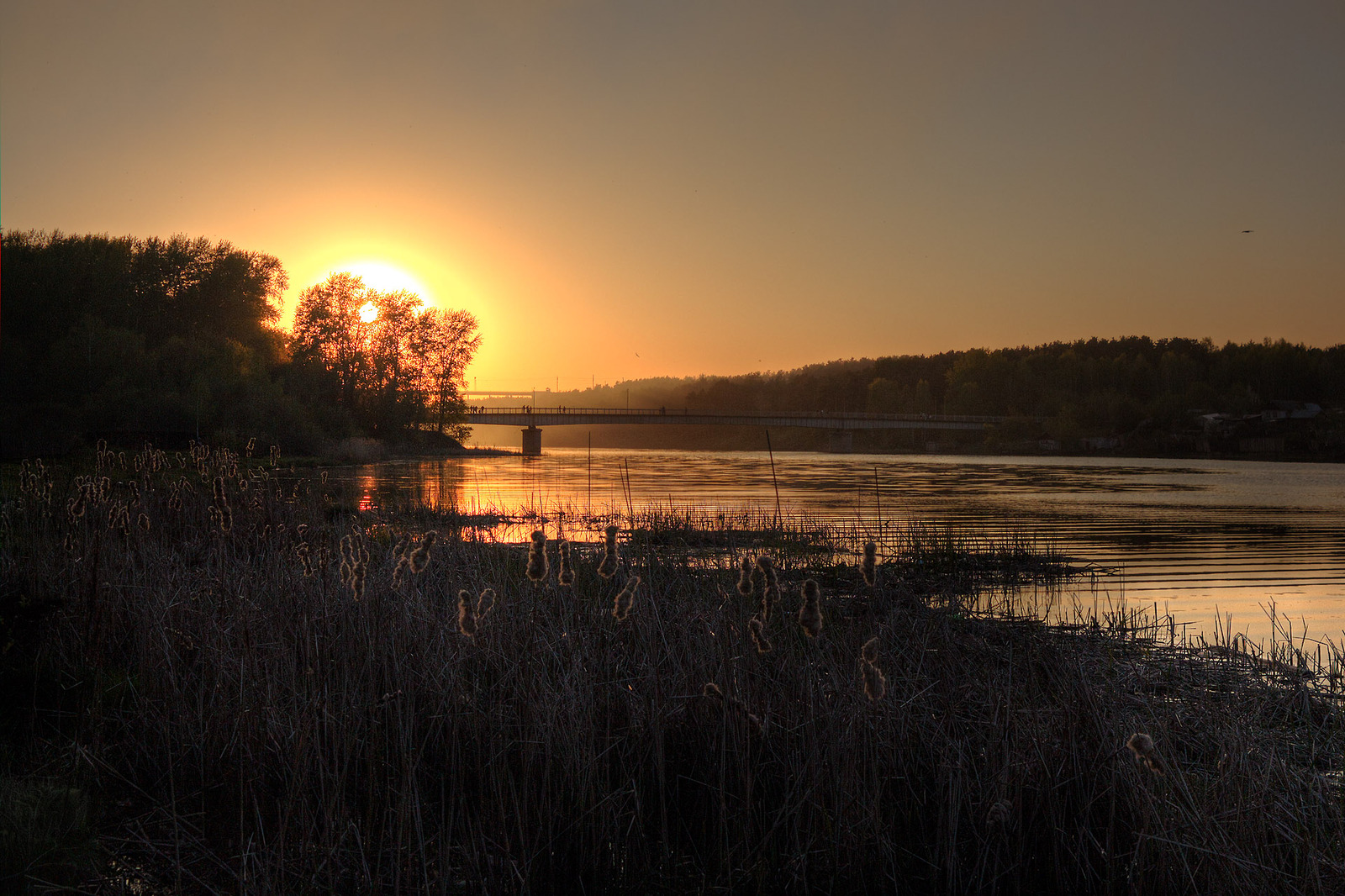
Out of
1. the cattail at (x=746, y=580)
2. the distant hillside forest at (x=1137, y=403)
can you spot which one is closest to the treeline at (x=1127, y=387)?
the distant hillside forest at (x=1137, y=403)

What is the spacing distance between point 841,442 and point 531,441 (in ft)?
169

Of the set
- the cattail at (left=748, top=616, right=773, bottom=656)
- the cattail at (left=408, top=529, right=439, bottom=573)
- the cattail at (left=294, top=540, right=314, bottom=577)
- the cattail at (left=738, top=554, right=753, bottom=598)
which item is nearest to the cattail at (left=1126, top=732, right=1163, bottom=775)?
the cattail at (left=748, top=616, right=773, bottom=656)

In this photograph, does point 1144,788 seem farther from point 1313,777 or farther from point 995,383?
point 995,383

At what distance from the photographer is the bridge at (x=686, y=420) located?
117812 mm

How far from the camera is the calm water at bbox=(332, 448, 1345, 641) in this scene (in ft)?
43.3

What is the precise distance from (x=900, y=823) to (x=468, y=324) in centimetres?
8780

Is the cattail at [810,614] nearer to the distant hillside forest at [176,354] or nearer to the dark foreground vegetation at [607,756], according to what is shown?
the dark foreground vegetation at [607,756]

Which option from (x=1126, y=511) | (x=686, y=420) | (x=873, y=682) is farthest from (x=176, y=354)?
(x=686, y=420)

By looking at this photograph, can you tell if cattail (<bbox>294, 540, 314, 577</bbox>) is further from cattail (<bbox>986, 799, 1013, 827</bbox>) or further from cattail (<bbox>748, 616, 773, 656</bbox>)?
cattail (<bbox>986, 799, 1013, 827</bbox>)

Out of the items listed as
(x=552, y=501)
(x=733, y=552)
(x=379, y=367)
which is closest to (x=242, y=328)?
(x=379, y=367)

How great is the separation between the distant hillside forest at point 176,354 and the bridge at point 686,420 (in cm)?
3280

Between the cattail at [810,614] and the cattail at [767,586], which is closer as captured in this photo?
the cattail at [810,614]

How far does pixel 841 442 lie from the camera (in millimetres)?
140000

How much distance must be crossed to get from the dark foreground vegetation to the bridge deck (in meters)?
109
